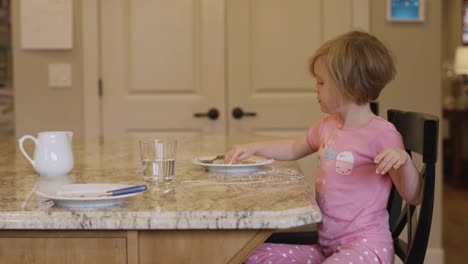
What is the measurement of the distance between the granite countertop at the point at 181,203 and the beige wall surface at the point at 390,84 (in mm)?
2038

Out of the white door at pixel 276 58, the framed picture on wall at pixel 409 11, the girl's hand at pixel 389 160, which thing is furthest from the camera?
the white door at pixel 276 58

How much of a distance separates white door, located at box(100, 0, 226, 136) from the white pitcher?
84.9 inches

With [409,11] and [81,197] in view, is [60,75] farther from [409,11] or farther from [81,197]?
[81,197]

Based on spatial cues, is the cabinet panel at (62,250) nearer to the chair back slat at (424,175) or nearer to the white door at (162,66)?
the chair back slat at (424,175)

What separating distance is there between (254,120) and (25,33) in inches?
53.5

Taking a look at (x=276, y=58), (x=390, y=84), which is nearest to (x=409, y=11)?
(x=390, y=84)

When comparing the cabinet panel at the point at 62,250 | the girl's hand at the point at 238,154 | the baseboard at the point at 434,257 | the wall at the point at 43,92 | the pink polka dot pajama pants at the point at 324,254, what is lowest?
the baseboard at the point at 434,257

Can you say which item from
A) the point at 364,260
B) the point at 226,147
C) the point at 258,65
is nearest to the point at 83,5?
the point at 258,65

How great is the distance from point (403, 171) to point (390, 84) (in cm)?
223

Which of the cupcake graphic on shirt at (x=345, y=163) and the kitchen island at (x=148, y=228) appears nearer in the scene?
the kitchen island at (x=148, y=228)

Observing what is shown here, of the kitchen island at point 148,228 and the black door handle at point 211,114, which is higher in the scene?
the black door handle at point 211,114

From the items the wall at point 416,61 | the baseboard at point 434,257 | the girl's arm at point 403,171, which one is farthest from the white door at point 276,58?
the girl's arm at point 403,171

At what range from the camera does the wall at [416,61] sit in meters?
3.40

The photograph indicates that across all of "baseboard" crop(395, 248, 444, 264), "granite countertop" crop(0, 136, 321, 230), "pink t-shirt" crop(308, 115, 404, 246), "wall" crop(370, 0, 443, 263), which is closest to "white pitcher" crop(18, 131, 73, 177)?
"granite countertop" crop(0, 136, 321, 230)
